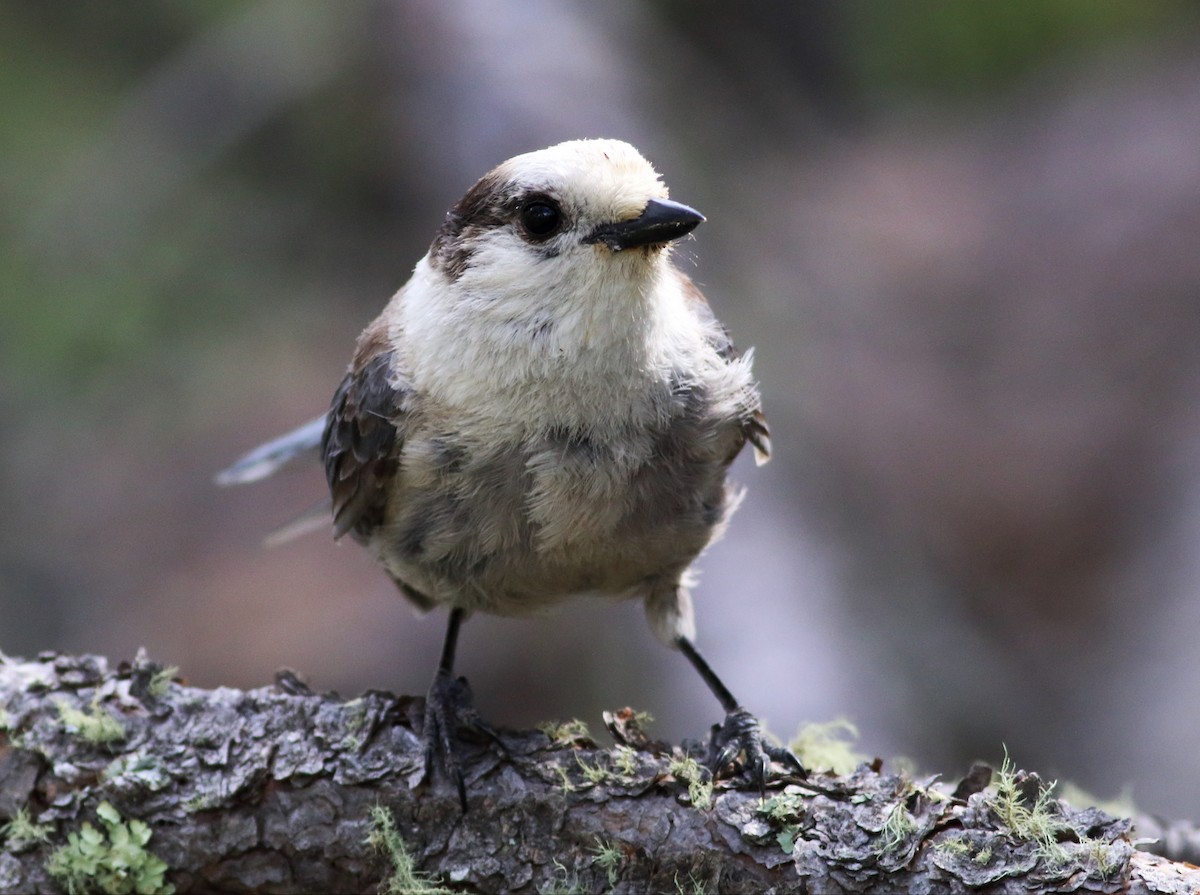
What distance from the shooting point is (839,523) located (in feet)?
17.7

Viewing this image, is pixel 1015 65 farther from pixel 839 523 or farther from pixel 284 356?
pixel 284 356

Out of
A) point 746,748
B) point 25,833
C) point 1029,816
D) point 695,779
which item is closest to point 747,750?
point 746,748

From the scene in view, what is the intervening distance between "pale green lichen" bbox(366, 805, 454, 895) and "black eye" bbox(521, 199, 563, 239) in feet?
4.29

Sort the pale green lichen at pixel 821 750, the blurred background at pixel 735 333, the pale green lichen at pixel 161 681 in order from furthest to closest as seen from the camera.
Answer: the blurred background at pixel 735 333
the pale green lichen at pixel 821 750
the pale green lichen at pixel 161 681

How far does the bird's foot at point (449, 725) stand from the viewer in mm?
2740

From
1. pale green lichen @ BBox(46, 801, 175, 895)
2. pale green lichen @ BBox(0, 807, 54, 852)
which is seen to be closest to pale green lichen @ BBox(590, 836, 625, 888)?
pale green lichen @ BBox(46, 801, 175, 895)

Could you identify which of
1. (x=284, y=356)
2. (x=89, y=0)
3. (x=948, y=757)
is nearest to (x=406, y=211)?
(x=284, y=356)

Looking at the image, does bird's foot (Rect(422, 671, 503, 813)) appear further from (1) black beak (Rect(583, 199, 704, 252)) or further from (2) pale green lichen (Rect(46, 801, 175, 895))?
(1) black beak (Rect(583, 199, 704, 252))

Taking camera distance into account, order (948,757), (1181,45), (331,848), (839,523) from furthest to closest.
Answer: (1181,45)
(839,523)
(948,757)
(331,848)

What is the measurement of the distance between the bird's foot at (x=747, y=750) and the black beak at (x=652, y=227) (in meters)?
1.12

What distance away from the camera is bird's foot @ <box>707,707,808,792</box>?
8.76ft

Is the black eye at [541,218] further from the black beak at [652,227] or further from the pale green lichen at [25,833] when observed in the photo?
the pale green lichen at [25,833]

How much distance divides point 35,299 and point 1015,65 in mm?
6570

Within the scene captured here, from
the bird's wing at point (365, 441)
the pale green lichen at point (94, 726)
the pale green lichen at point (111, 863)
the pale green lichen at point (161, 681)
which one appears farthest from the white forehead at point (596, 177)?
the pale green lichen at point (111, 863)
